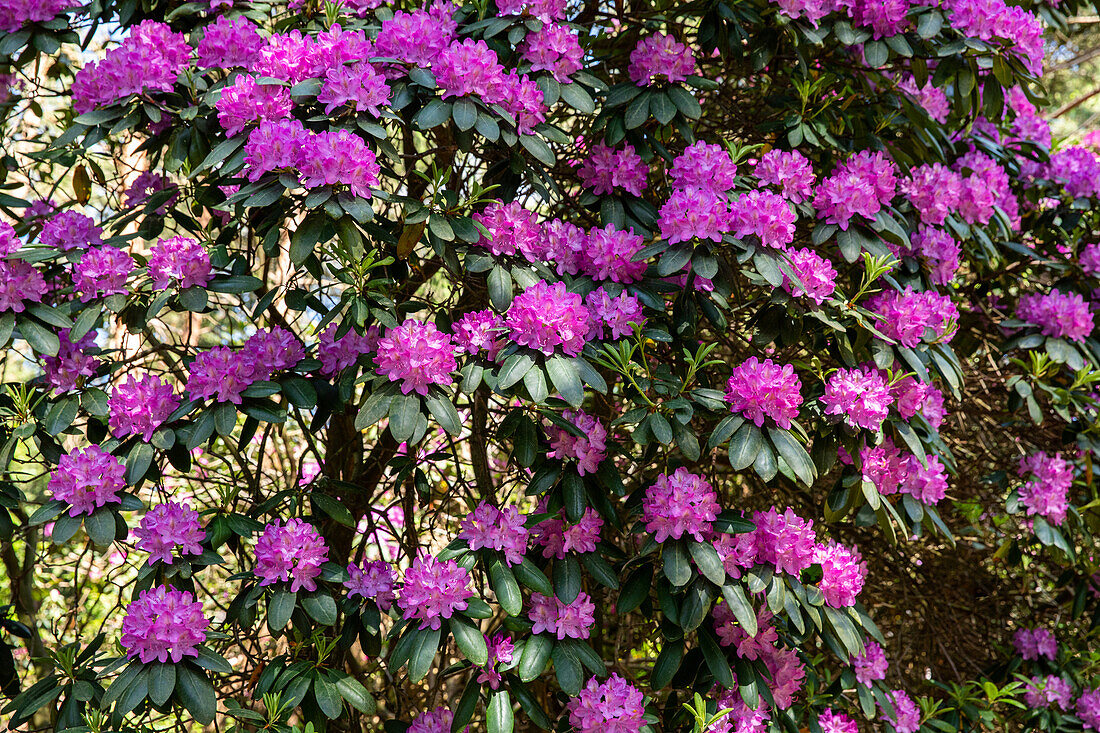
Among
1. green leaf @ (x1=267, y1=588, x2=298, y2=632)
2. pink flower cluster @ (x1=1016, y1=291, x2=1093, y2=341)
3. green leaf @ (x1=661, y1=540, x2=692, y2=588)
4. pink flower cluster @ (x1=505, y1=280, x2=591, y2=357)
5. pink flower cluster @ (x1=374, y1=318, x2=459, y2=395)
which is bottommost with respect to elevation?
green leaf @ (x1=267, y1=588, x2=298, y2=632)

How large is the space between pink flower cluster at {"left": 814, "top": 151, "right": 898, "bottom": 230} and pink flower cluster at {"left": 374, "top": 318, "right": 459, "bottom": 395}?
34.1 inches

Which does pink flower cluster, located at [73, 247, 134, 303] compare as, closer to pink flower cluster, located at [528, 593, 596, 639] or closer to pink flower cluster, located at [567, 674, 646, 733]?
pink flower cluster, located at [528, 593, 596, 639]

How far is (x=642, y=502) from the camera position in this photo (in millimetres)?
1624

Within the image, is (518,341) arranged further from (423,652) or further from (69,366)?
(69,366)

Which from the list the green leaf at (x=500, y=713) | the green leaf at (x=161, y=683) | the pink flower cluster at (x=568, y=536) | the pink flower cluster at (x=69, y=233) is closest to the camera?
the green leaf at (x=161, y=683)

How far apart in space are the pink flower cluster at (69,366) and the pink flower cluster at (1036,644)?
7.92ft

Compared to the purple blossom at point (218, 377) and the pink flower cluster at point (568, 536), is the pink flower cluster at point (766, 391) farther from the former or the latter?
the purple blossom at point (218, 377)

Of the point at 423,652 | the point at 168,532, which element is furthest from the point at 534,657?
the point at 168,532

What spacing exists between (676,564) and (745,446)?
0.24m

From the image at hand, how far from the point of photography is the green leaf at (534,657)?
152 centimetres

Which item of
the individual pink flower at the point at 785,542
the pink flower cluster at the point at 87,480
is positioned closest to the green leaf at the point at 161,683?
the pink flower cluster at the point at 87,480

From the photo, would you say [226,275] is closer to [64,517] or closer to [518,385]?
[64,517]

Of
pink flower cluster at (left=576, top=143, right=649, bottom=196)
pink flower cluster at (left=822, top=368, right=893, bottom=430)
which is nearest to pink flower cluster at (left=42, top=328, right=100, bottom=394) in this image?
pink flower cluster at (left=576, top=143, right=649, bottom=196)

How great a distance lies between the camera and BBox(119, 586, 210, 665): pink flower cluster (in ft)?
4.68
